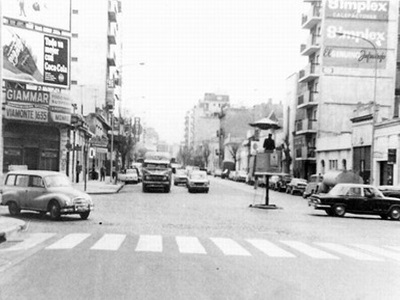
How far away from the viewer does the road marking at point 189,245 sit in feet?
40.2

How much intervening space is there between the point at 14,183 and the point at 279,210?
12.4m

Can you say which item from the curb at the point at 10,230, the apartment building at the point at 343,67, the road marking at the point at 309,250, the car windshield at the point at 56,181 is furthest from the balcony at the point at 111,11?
the road marking at the point at 309,250

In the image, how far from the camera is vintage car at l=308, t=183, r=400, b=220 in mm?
24594

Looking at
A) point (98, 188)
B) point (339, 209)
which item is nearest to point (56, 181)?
point (339, 209)

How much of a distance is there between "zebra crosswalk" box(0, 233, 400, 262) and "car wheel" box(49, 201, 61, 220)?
385 centimetres

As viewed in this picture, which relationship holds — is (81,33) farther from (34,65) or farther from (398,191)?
(398,191)

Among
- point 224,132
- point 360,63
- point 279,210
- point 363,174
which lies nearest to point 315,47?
point 360,63

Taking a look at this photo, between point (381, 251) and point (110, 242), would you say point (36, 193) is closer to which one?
point (110, 242)

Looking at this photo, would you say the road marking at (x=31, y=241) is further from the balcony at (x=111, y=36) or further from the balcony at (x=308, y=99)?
the balcony at (x=111, y=36)

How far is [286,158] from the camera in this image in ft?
219

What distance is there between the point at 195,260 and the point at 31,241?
4655 mm

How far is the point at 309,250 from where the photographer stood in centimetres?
1308

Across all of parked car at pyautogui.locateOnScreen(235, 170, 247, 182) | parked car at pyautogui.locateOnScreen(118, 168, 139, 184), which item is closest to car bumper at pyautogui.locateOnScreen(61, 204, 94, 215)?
parked car at pyautogui.locateOnScreen(118, 168, 139, 184)

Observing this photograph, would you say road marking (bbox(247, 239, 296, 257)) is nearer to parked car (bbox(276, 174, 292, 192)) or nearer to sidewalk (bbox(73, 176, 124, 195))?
sidewalk (bbox(73, 176, 124, 195))
